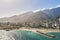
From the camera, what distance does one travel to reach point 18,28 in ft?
74.0

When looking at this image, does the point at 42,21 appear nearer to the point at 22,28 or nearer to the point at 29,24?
the point at 29,24

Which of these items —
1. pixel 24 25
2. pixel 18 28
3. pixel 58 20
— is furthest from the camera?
pixel 58 20

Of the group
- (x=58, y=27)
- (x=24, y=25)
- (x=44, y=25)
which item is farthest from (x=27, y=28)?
(x=58, y=27)

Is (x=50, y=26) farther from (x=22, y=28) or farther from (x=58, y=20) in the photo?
(x=22, y=28)

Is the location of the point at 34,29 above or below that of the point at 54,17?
below

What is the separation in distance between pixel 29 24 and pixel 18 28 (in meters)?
2.65

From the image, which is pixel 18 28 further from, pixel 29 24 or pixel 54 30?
pixel 54 30

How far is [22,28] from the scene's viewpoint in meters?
23.3

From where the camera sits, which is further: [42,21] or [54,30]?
[42,21]

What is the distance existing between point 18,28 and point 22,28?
0.86m

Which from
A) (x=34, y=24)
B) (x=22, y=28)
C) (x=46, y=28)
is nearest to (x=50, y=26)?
(x=46, y=28)

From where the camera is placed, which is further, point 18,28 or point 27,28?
point 27,28

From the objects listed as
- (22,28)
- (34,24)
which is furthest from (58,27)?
(22,28)

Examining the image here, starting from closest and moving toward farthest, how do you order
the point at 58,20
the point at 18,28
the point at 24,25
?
1. the point at 18,28
2. the point at 24,25
3. the point at 58,20
